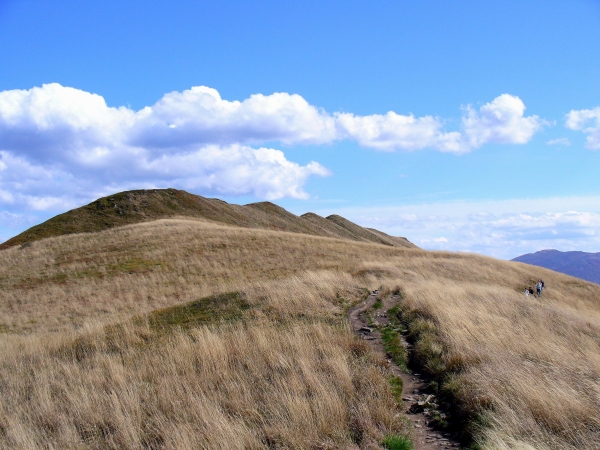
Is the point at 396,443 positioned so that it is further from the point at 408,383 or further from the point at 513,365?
the point at 513,365

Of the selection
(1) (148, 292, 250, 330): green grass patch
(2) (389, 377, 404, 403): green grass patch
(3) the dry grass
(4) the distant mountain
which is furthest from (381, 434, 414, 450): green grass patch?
(4) the distant mountain

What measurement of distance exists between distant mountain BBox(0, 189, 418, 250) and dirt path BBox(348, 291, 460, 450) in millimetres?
56601

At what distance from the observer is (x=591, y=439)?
5.34m

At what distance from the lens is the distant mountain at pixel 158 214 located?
6391 centimetres

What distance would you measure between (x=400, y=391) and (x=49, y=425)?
18.3 ft

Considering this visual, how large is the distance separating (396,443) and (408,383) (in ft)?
8.20

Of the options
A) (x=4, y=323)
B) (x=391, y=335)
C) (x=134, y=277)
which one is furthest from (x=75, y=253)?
(x=391, y=335)

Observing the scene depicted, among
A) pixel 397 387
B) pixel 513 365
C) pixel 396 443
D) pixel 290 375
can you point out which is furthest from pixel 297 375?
pixel 513 365

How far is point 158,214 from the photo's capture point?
7050 cm

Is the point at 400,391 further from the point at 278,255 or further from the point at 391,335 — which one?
the point at 278,255

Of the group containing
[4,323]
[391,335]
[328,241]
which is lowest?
[4,323]

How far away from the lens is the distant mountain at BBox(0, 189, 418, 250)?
63.9 m

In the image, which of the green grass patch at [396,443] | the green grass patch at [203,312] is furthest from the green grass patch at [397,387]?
the green grass patch at [203,312]

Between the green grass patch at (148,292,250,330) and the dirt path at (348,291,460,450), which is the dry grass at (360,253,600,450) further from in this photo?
the green grass patch at (148,292,250,330)
